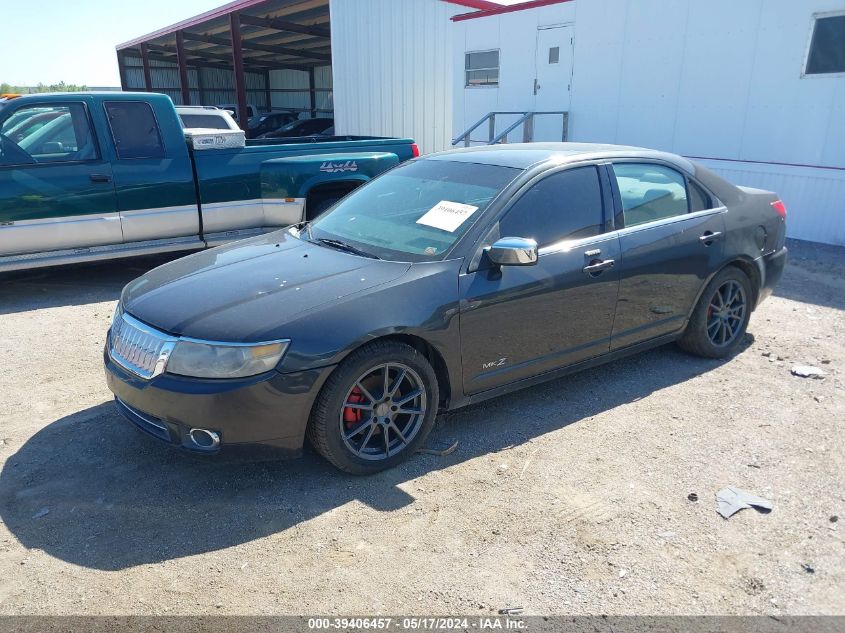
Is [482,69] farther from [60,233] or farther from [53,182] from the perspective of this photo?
[60,233]

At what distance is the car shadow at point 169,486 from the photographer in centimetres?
297

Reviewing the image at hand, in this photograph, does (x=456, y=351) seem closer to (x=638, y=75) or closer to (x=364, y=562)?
(x=364, y=562)

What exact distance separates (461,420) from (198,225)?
4342mm

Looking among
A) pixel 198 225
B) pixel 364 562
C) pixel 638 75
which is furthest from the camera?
pixel 638 75

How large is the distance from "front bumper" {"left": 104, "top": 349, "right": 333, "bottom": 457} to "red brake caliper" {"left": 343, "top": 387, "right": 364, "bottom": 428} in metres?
0.24

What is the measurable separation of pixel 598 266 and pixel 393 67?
10035mm

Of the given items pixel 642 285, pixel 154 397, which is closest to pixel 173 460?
pixel 154 397

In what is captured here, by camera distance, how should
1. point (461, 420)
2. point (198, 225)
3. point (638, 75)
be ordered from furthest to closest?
point (638, 75) → point (198, 225) → point (461, 420)

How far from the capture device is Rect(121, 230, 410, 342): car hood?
3111mm

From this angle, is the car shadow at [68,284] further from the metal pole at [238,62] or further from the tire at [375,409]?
the metal pole at [238,62]

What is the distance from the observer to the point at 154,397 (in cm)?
309

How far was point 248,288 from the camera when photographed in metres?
3.41

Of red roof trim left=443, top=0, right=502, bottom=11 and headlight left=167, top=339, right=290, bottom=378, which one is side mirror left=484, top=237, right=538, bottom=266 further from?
red roof trim left=443, top=0, right=502, bottom=11

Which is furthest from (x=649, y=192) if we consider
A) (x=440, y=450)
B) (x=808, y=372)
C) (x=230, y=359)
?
(x=230, y=359)
